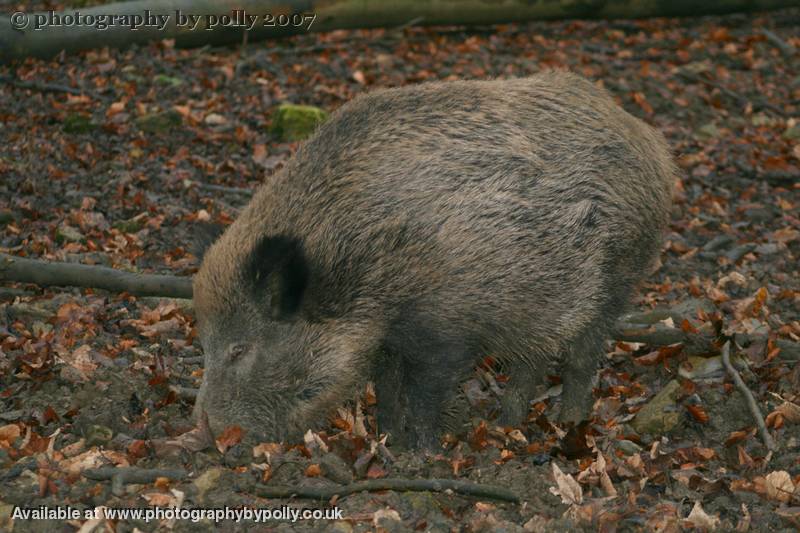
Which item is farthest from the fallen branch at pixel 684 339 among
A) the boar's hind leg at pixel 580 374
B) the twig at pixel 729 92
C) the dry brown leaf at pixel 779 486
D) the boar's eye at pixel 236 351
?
the twig at pixel 729 92

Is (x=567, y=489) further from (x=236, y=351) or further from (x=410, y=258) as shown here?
(x=236, y=351)

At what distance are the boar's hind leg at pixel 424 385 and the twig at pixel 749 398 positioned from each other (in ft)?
5.23

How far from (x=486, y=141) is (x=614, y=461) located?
6.00 ft

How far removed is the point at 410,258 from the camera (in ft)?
15.6

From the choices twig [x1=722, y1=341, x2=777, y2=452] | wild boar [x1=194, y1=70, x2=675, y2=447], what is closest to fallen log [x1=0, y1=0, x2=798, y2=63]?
wild boar [x1=194, y1=70, x2=675, y2=447]

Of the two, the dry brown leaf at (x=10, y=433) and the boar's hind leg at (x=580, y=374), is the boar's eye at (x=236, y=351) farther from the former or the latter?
the boar's hind leg at (x=580, y=374)

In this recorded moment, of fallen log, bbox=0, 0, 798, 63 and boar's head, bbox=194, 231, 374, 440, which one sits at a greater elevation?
fallen log, bbox=0, 0, 798, 63

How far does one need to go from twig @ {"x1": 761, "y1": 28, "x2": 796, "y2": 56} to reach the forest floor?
1.3 inches

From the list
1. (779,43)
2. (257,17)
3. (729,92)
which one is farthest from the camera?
(779,43)

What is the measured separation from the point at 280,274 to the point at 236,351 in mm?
500

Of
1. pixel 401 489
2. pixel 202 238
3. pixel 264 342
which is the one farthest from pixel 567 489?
pixel 202 238

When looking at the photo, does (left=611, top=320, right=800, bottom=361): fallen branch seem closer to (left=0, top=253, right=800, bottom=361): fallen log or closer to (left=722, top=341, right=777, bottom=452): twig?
(left=0, top=253, right=800, bottom=361): fallen log

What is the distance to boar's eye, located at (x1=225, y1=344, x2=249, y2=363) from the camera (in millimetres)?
4797

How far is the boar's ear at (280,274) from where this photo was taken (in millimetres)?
4566
